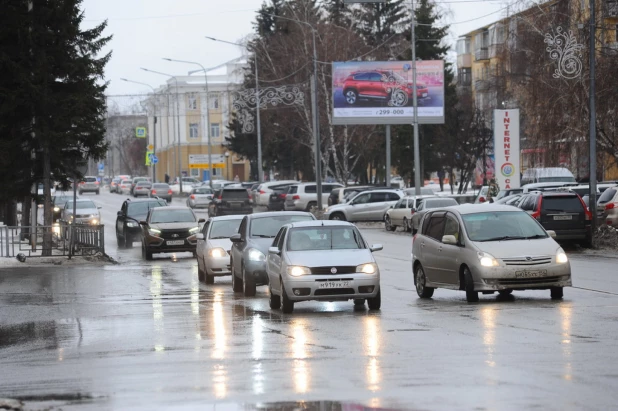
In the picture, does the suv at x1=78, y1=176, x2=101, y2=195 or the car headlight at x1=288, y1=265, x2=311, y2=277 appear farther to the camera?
the suv at x1=78, y1=176, x2=101, y2=195

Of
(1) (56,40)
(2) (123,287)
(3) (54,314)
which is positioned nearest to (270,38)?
(1) (56,40)

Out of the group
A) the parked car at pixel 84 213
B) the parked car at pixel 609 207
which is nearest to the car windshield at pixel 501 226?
the parked car at pixel 609 207

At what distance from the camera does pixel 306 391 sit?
10.1 m

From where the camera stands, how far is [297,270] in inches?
716

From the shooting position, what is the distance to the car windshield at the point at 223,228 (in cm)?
2758

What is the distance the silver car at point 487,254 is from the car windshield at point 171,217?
1828 cm

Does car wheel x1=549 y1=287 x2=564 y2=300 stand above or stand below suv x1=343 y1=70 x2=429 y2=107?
below

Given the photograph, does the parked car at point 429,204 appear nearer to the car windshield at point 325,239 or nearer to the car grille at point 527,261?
the car windshield at point 325,239

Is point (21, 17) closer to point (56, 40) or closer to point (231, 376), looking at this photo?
point (56, 40)

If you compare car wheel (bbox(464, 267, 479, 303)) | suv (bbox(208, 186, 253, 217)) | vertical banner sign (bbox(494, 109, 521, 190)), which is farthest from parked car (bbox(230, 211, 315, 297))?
suv (bbox(208, 186, 253, 217))

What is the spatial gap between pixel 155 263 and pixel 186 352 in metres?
22.6

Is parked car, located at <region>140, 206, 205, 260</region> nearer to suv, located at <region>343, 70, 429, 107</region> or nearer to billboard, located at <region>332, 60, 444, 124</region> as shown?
billboard, located at <region>332, 60, 444, 124</region>

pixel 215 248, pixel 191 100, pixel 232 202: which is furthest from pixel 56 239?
pixel 191 100

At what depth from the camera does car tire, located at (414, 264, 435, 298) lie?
20.5 meters
